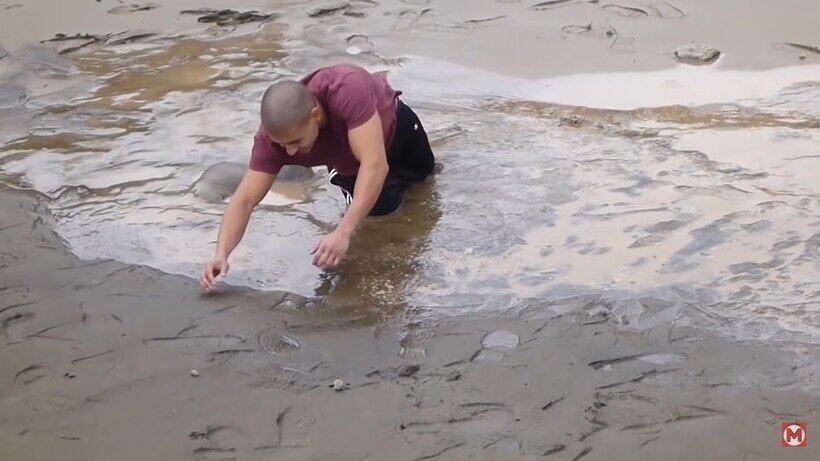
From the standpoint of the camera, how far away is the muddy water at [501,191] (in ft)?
11.6

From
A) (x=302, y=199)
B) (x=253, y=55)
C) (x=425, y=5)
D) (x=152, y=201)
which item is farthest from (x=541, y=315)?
(x=425, y=5)

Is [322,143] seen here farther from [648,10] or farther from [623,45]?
[648,10]

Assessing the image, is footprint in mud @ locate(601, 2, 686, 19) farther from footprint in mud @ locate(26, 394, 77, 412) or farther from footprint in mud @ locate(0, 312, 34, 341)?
footprint in mud @ locate(26, 394, 77, 412)

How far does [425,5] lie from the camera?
6.89 metres

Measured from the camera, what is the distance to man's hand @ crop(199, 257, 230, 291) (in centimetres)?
351

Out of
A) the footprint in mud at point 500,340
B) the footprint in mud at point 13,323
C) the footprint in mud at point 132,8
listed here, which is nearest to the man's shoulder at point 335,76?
the footprint in mud at point 500,340

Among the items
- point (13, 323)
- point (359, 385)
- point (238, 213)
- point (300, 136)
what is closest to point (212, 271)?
point (238, 213)

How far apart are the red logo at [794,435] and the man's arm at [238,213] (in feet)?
6.68

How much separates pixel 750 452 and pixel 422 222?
6.47 ft

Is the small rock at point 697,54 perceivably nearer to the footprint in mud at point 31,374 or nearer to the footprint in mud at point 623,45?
the footprint in mud at point 623,45

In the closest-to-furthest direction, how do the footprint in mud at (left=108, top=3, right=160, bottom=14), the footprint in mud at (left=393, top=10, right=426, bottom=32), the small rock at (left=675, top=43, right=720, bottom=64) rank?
the small rock at (left=675, top=43, right=720, bottom=64)
the footprint in mud at (left=393, top=10, right=426, bottom=32)
the footprint in mud at (left=108, top=3, right=160, bottom=14)

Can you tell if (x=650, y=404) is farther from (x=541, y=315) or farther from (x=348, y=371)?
(x=348, y=371)

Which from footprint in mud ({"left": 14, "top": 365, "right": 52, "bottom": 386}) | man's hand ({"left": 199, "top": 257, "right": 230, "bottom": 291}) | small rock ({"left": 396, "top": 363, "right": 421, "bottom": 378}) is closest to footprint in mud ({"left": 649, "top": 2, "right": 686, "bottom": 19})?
man's hand ({"left": 199, "top": 257, "right": 230, "bottom": 291})

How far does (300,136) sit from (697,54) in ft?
10.5
